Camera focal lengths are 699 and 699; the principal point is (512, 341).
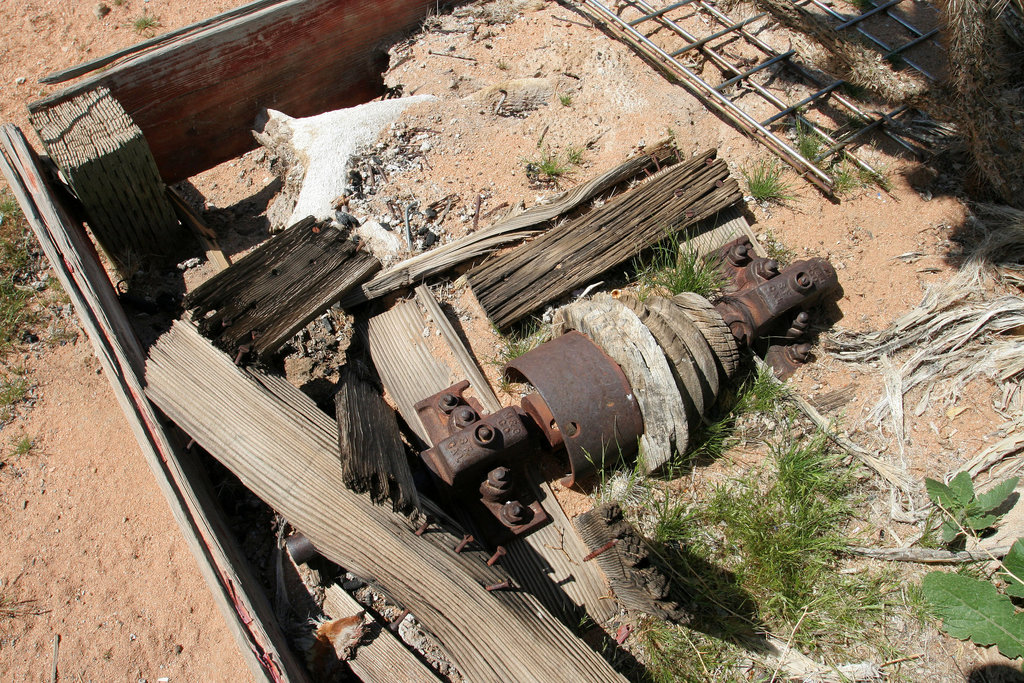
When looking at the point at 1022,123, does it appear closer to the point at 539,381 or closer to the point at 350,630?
the point at 539,381

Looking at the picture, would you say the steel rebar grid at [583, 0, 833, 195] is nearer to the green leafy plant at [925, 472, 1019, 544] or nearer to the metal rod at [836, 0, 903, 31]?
the metal rod at [836, 0, 903, 31]

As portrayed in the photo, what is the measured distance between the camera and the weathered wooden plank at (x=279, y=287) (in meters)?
3.05

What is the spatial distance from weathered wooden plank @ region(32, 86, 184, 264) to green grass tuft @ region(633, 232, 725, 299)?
261 cm

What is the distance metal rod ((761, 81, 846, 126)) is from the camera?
4.46 m

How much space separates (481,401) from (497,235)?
1033 mm

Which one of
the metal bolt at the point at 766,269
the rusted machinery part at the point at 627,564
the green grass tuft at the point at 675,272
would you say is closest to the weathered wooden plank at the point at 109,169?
the green grass tuft at the point at 675,272

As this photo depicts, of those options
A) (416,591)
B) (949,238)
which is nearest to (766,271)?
(949,238)

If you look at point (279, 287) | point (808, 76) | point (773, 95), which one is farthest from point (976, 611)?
point (808, 76)

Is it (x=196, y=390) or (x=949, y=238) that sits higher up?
(x=196, y=390)

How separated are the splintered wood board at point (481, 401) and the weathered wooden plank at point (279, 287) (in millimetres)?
393

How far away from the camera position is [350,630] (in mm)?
2729

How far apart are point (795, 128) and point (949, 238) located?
1163 mm

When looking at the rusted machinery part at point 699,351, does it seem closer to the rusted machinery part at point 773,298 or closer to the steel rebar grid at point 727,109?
the rusted machinery part at point 773,298

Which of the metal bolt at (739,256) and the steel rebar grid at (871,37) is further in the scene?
the steel rebar grid at (871,37)
